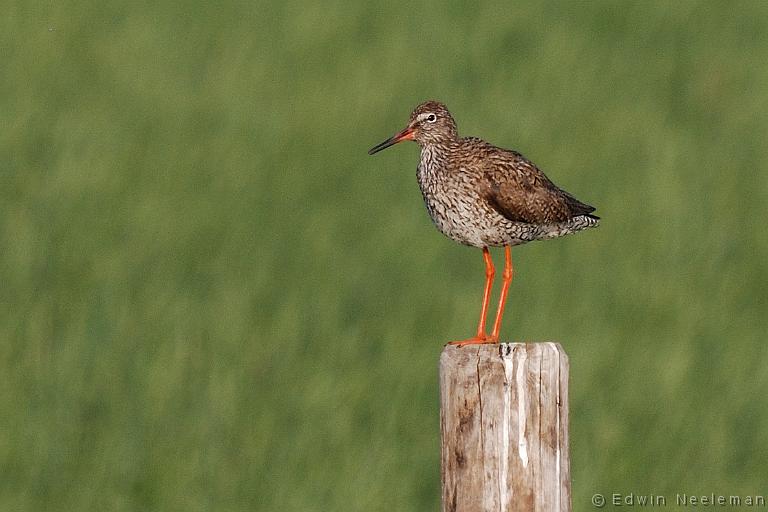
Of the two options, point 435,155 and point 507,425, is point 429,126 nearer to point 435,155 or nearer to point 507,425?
point 435,155

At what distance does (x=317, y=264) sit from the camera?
11.5 meters

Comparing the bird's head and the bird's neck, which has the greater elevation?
the bird's head

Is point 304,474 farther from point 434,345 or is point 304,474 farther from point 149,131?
point 149,131

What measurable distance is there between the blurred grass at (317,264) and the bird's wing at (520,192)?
8.57ft

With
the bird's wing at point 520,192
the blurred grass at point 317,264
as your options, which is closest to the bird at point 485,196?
the bird's wing at point 520,192

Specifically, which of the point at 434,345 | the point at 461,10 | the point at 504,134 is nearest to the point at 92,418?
the point at 434,345

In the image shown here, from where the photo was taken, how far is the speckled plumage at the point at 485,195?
6770 mm

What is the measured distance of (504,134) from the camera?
14.8 metres

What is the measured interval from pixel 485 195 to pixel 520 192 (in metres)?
0.21

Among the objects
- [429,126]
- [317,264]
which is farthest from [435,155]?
[317,264]

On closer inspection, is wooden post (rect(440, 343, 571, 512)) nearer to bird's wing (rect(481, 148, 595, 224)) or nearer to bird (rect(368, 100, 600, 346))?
bird (rect(368, 100, 600, 346))

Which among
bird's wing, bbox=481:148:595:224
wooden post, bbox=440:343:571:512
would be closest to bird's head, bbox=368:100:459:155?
bird's wing, bbox=481:148:595:224

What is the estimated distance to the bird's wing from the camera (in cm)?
685

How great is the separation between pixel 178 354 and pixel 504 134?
248 inches
